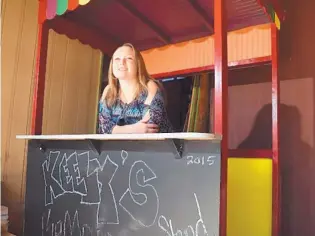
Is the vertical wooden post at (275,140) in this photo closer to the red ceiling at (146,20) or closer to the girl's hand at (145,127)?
the red ceiling at (146,20)

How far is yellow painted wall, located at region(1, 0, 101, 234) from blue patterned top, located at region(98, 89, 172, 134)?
46 cm

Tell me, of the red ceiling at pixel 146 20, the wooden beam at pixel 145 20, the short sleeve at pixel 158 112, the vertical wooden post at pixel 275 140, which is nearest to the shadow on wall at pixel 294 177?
the vertical wooden post at pixel 275 140

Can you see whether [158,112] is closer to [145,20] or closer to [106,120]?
[106,120]

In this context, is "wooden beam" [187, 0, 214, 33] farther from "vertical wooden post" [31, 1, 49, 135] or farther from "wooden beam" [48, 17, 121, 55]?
"vertical wooden post" [31, 1, 49, 135]

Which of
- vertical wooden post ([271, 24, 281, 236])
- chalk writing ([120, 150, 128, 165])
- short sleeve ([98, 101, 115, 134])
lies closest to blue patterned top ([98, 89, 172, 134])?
short sleeve ([98, 101, 115, 134])

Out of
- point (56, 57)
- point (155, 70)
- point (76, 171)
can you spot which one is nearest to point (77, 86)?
point (56, 57)

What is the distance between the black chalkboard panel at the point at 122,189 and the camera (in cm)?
101

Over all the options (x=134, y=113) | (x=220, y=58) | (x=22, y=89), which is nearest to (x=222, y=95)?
(x=220, y=58)

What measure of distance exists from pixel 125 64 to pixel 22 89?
625mm

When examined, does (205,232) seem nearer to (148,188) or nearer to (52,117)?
(148,188)

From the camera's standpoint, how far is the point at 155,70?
205 centimetres

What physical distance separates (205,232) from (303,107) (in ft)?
3.20

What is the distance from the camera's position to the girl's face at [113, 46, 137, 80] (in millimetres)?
1474

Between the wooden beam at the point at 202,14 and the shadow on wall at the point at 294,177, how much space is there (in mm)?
581
